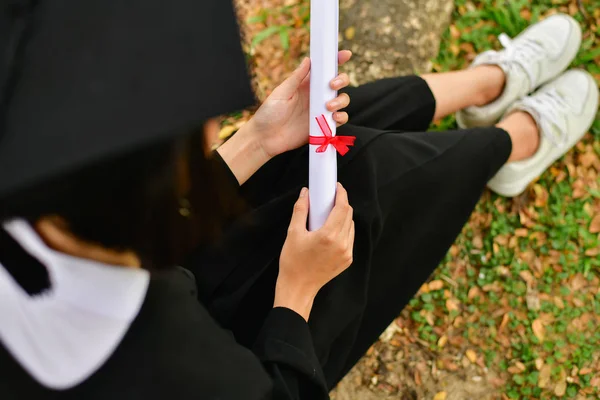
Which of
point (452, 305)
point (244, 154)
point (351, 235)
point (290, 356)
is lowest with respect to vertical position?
point (452, 305)

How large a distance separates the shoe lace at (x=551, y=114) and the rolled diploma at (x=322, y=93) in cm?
125

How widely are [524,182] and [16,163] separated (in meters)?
1.98

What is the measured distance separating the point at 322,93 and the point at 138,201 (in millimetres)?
616

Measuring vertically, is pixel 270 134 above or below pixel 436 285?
above

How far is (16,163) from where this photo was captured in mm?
626

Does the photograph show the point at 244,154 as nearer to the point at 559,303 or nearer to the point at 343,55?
the point at 343,55

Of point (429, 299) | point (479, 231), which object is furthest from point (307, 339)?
point (479, 231)

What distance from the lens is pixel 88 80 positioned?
0.66 metres

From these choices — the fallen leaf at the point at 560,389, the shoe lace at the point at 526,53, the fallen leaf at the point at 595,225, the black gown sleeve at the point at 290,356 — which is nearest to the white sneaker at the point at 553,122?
the shoe lace at the point at 526,53

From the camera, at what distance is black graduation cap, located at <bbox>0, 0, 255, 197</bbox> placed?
0.64 meters

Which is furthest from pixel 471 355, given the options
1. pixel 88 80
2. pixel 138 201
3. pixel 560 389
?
pixel 88 80

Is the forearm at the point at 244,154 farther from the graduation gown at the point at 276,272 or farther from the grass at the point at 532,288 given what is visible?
the grass at the point at 532,288

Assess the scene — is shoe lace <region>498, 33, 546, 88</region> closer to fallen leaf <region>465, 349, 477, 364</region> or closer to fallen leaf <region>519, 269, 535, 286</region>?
fallen leaf <region>519, 269, 535, 286</region>

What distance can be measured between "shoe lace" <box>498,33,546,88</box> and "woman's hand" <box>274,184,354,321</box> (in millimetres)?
1359
